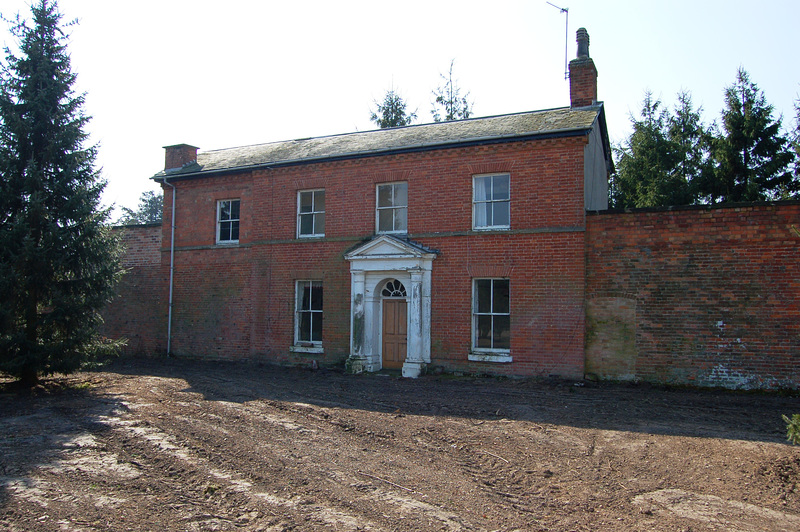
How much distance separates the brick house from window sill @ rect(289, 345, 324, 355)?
4 cm

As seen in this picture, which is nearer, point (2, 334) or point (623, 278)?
point (2, 334)

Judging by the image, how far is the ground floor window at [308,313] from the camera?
1603 centimetres

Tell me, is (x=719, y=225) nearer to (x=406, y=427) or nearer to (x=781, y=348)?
(x=781, y=348)

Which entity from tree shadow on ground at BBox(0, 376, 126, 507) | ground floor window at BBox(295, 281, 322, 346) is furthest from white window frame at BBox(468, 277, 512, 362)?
tree shadow on ground at BBox(0, 376, 126, 507)

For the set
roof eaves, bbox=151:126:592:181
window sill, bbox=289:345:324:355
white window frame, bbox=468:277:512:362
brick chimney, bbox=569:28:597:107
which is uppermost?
brick chimney, bbox=569:28:597:107

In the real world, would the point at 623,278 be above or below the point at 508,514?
above

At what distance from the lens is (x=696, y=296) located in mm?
12172

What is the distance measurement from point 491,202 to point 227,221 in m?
8.67

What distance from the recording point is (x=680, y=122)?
30.1 m

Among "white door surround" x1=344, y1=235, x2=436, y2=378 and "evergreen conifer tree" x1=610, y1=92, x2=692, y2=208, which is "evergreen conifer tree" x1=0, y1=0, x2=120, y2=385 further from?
"evergreen conifer tree" x1=610, y1=92, x2=692, y2=208

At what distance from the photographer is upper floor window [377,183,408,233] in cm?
1518

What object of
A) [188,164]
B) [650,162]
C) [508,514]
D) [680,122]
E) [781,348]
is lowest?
[508,514]

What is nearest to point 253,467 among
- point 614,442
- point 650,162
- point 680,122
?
point 614,442

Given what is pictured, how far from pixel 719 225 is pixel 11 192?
49.2ft
